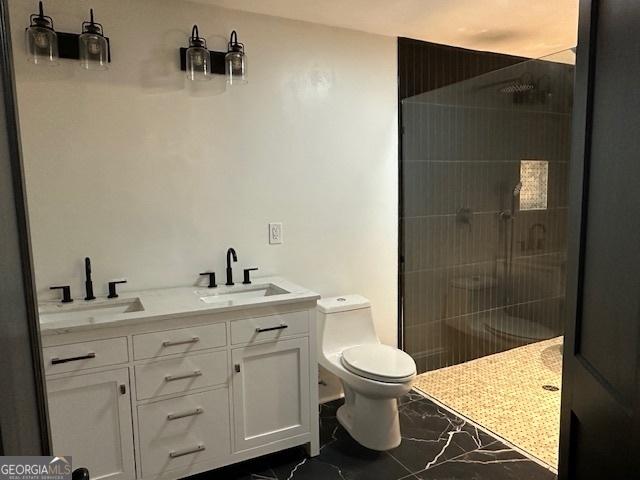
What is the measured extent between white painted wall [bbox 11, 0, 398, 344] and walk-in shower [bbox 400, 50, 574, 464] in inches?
9.0

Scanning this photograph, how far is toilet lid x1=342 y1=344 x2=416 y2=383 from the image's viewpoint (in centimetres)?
214

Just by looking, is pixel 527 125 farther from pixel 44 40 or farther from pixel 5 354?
pixel 5 354

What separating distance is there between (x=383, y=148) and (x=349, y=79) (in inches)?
18.8

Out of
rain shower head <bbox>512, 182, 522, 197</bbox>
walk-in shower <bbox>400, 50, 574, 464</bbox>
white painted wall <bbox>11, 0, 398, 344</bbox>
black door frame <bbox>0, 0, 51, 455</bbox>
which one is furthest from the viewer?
rain shower head <bbox>512, 182, 522, 197</bbox>

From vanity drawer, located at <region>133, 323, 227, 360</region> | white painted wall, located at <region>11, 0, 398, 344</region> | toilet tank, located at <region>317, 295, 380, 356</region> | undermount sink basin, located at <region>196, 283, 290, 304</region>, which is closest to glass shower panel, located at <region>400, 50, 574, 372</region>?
white painted wall, located at <region>11, 0, 398, 344</region>

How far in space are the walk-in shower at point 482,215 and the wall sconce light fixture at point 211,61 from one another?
1.13 m

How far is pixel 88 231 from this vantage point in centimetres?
212

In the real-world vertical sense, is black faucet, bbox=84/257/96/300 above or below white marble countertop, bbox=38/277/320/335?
above

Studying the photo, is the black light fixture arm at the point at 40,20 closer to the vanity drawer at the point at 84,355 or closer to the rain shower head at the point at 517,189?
the vanity drawer at the point at 84,355

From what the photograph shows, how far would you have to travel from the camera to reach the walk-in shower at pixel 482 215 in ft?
9.74

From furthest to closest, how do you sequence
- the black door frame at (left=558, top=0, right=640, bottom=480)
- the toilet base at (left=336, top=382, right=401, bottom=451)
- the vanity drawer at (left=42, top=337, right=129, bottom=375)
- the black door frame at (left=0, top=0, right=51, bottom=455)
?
the toilet base at (left=336, top=382, right=401, bottom=451) < the vanity drawer at (left=42, top=337, right=129, bottom=375) < the black door frame at (left=558, top=0, right=640, bottom=480) < the black door frame at (left=0, top=0, right=51, bottom=455)

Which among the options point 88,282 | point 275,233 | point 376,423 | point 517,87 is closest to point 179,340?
point 88,282

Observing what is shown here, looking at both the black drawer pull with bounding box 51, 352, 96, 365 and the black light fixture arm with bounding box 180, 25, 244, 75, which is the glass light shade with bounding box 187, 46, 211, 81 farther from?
the black drawer pull with bounding box 51, 352, 96, 365

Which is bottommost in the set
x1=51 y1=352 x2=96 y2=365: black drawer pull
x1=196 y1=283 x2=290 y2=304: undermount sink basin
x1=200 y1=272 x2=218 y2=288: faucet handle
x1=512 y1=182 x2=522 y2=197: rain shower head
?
x1=51 y1=352 x2=96 y2=365: black drawer pull
